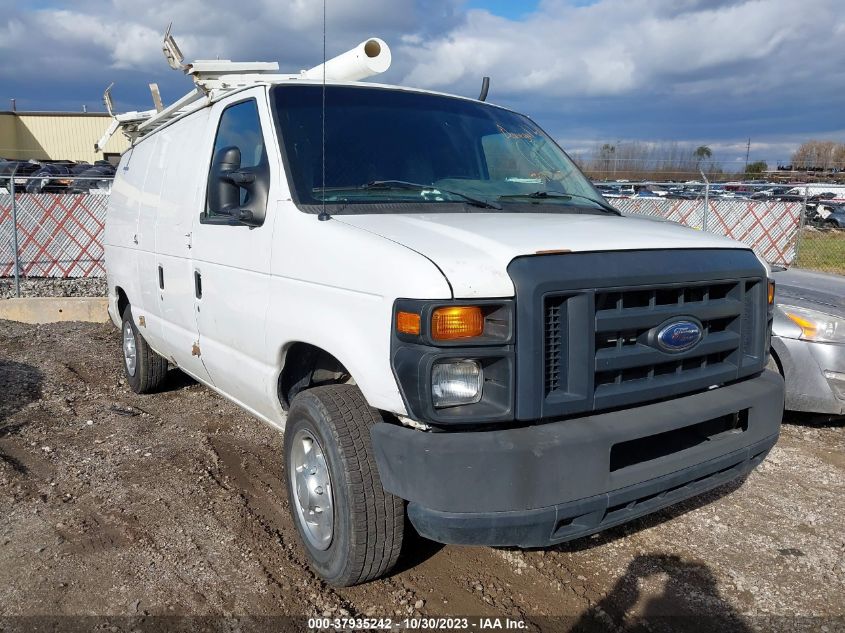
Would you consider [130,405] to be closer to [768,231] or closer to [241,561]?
[241,561]

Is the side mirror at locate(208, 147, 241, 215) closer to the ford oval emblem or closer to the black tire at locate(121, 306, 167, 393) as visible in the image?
the ford oval emblem

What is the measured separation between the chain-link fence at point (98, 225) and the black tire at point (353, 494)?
8857mm

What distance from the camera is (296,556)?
3.48m

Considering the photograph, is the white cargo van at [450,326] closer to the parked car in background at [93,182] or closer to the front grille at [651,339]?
the front grille at [651,339]

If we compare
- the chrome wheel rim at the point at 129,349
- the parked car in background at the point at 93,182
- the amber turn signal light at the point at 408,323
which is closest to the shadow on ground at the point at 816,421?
the amber turn signal light at the point at 408,323

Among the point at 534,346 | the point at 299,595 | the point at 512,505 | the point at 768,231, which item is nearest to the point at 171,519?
the point at 299,595

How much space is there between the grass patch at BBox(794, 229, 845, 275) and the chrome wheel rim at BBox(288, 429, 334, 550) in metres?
12.5

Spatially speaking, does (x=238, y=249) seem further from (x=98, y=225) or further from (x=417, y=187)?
(x=98, y=225)

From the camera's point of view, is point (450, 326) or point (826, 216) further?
point (826, 216)

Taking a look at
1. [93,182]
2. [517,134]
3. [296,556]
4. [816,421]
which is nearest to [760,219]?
Answer: [816,421]

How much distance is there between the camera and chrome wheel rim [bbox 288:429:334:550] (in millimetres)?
3107

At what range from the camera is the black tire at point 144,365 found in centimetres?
597

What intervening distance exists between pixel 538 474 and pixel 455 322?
613 mm

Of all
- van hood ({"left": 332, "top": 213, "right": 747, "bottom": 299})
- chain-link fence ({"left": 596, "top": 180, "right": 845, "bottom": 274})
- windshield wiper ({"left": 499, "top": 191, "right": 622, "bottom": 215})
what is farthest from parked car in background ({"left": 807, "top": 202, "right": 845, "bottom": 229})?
van hood ({"left": 332, "top": 213, "right": 747, "bottom": 299})
